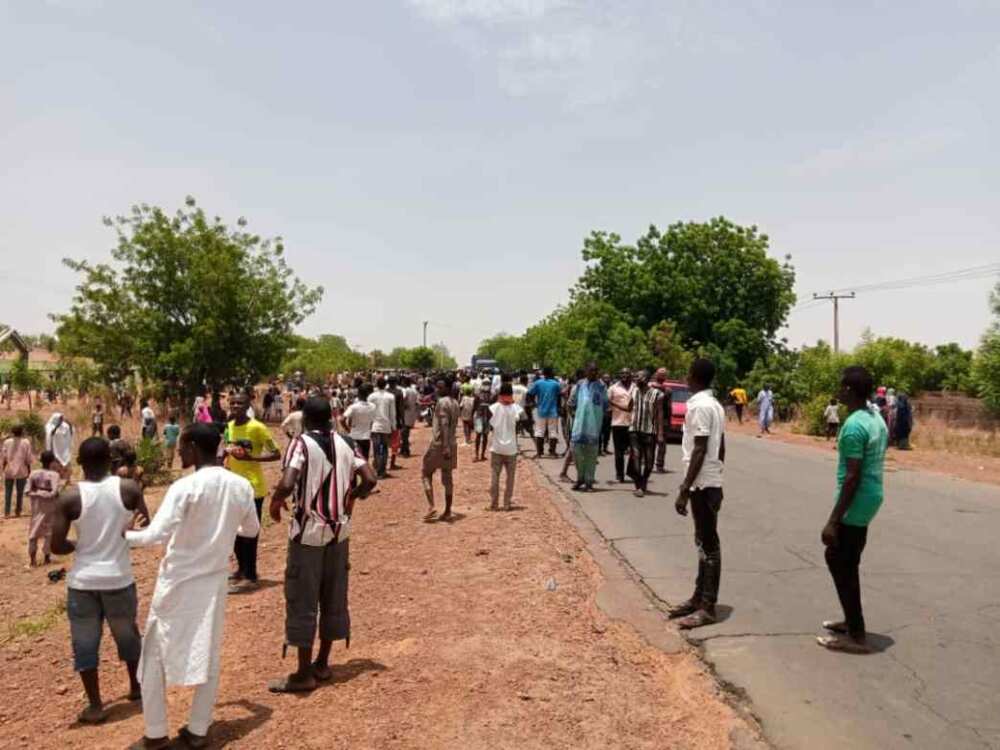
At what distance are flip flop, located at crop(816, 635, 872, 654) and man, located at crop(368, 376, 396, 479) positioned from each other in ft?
32.6

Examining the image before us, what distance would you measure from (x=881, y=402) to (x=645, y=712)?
21.8 m

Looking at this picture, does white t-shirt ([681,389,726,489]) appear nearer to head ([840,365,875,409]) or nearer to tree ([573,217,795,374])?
head ([840,365,875,409])

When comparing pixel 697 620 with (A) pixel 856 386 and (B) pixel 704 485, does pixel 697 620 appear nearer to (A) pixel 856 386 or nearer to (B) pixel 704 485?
(B) pixel 704 485

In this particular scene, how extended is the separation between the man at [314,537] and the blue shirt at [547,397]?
9.99 m

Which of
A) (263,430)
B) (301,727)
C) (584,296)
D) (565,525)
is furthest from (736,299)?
(301,727)

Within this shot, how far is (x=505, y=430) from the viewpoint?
34.8ft

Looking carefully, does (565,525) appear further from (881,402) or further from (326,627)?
(881,402)

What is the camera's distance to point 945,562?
305 inches

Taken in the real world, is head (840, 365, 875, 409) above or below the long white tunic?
above

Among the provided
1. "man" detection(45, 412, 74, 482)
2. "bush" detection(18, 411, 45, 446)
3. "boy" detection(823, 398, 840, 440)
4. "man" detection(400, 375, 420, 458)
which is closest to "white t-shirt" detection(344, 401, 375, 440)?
"man" detection(400, 375, 420, 458)

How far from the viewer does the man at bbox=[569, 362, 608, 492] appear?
11.4 m

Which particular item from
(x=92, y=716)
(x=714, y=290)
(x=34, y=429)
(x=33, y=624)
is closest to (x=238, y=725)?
(x=92, y=716)

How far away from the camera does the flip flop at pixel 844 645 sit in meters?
5.20

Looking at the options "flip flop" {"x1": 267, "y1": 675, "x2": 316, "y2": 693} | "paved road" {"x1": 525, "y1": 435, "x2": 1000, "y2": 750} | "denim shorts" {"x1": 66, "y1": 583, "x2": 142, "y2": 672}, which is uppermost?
"denim shorts" {"x1": 66, "y1": 583, "x2": 142, "y2": 672}
